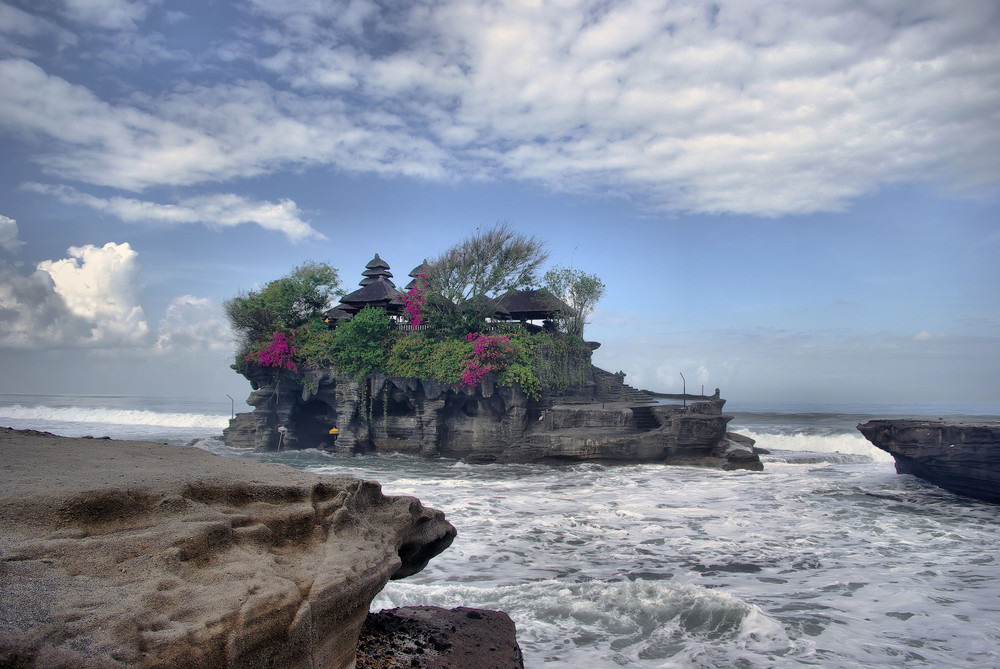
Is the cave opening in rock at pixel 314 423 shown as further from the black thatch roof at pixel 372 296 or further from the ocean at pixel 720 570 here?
the ocean at pixel 720 570

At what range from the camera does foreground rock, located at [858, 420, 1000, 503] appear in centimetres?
1363

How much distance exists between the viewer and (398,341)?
23.4m

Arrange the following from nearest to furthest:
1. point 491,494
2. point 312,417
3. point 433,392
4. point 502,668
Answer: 1. point 502,668
2. point 491,494
3. point 433,392
4. point 312,417

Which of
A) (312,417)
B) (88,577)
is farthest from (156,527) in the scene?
(312,417)

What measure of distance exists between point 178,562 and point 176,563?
0.03 feet

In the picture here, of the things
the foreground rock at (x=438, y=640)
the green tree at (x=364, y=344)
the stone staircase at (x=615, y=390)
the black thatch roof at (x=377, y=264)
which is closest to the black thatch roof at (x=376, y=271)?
the black thatch roof at (x=377, y=264)

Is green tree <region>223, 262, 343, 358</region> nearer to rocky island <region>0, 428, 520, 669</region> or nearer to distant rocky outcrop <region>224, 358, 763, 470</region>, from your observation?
distant rocky outcrop <region>224, 358, 763, 470</region>

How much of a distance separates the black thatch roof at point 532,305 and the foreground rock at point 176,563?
821 inches

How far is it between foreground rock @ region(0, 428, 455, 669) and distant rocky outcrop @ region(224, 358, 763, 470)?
54.7 ft

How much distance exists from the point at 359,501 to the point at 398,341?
19.6 metres

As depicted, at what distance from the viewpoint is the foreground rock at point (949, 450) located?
13633mm

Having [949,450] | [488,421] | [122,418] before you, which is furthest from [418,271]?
[122,418]

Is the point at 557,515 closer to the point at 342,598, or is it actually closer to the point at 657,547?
the point at 657,547

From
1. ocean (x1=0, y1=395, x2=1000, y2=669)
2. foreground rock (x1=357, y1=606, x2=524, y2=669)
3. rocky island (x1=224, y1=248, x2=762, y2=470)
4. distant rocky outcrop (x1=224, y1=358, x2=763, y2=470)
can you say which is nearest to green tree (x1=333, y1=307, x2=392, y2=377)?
rocky island (x1=224, y1=248, x2=762, y2=470)
